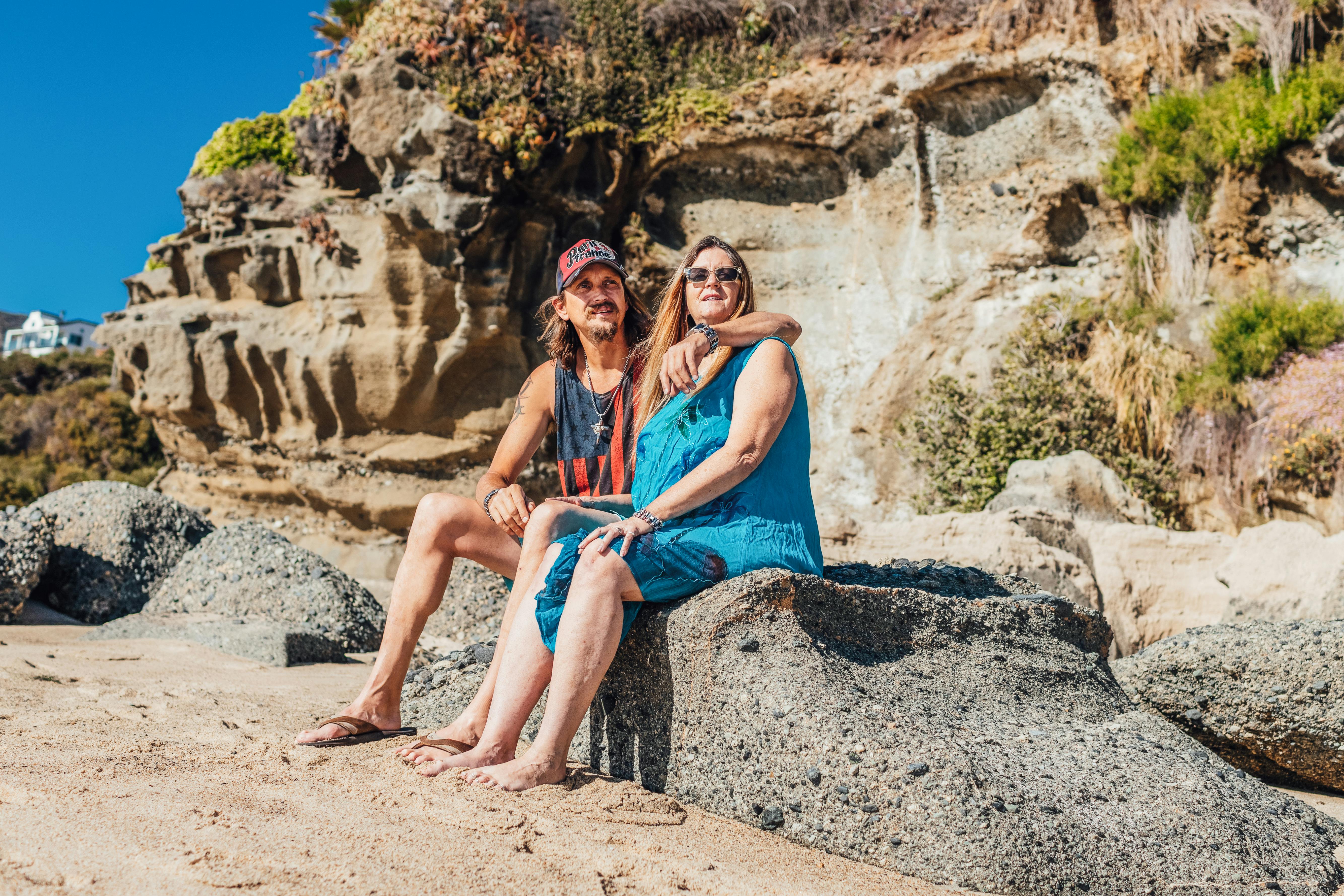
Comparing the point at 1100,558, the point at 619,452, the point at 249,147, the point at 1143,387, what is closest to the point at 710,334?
the point at 619,452

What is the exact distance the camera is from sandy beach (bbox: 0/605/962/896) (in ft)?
6.14

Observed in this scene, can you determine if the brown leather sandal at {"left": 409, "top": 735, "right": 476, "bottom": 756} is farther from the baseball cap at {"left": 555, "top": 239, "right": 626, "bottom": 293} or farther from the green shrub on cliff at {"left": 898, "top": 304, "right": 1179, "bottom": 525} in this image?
the green shrub on cliff at {"left": 898, "top": 304, "right": 1179, "bottom": 525}

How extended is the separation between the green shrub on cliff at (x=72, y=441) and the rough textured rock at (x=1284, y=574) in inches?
624

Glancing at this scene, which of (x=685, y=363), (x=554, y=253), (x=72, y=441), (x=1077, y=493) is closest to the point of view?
(x=685, y=363)

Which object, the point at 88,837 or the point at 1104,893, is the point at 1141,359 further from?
the point at 88,837

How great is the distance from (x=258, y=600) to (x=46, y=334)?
73.6 metres

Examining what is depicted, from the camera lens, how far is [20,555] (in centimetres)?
601

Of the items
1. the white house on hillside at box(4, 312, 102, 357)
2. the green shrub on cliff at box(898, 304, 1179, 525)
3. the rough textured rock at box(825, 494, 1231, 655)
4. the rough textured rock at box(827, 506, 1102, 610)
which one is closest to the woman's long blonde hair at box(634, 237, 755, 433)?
the rough textured rock at box(827, 506, 1102, 610)

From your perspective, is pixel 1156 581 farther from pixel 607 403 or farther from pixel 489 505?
pixel 489 505

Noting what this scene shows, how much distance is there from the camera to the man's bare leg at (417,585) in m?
3.16

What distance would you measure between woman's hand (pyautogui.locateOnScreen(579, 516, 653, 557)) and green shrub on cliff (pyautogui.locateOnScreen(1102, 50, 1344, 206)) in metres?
8.60

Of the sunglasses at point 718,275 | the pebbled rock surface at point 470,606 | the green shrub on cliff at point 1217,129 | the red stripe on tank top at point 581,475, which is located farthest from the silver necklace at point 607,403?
the green shrub on cliff at point 1217,129

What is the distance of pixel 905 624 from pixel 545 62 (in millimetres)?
9588

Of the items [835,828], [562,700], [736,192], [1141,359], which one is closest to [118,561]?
[562,700]
